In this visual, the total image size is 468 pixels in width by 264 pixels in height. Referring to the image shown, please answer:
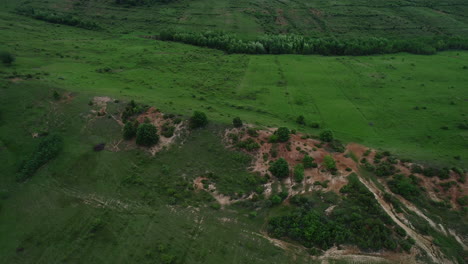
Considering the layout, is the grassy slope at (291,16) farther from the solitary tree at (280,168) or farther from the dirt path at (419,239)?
the dirt path at (419,239)

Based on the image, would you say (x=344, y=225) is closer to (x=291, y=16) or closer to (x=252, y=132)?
(x=252, y=132)

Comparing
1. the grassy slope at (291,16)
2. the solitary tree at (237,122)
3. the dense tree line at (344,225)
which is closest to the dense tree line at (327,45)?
the grassy slope at (291,16)

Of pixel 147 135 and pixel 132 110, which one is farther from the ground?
pixel 132 110

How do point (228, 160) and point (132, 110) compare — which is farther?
point (132, 110)

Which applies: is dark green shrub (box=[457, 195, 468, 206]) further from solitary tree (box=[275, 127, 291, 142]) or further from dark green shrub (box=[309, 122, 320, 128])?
solitary tree (box=[275, 127, 291, 142])

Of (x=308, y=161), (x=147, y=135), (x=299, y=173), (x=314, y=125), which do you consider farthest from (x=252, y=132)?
(x=147, y=135)

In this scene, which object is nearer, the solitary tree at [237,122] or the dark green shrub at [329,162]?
the dark green shrub at [329,162]

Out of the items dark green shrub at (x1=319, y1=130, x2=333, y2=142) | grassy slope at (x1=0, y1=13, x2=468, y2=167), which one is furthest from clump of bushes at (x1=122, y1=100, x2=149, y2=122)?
dark green shrub at (x1=319, y1=130, x2=333, y2=142)

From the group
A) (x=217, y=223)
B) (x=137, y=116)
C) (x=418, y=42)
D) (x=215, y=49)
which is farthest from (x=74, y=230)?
(x=418, y=42)
